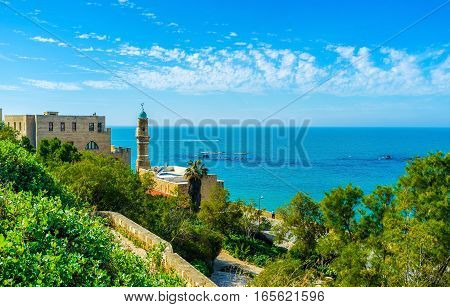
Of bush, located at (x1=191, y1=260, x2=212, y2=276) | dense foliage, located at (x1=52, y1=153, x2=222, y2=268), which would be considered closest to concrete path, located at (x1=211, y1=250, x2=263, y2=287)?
bush, located at (x1=191, y1=260, x2=212, y2=276)

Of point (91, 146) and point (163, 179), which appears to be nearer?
point (163, 179)

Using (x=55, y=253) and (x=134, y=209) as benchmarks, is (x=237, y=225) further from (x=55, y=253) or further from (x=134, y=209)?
(x=55, y=253)

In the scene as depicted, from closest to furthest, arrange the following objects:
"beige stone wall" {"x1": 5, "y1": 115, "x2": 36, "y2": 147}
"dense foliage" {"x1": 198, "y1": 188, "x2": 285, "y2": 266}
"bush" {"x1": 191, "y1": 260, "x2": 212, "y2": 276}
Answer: "bush" {"x1": 191, "y1": 260, "x2": 212, "y2": 276} → "dense foliage" {"x1": 198, "y1": 188, "x2": 285, "y2": 266} → "beige stone wall" {"x1": 5, "y1": 115, "x2": 36, "y2": 147}

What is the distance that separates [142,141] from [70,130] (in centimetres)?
935

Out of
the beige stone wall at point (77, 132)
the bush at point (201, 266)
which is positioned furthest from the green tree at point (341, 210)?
the beige stone wall at point (77, 132)

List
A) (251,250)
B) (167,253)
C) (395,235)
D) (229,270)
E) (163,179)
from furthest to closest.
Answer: (163,179), (251,250), (229,270), (395,235), (167,253)

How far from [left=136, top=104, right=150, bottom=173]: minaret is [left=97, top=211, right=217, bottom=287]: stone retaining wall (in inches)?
1206

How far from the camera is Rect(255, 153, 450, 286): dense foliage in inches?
545

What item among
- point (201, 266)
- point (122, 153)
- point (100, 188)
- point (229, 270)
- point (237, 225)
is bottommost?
point (229, 270)

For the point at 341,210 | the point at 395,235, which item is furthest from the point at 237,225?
the point at 395,235

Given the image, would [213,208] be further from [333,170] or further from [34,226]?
[333,170]

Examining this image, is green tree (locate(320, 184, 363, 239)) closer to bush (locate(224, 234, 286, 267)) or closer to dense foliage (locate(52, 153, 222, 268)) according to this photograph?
bush (locate(224, 234, 286, 267))

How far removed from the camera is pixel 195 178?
34938mm

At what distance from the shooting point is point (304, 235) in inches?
1099
